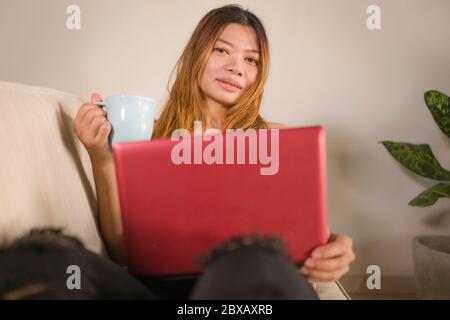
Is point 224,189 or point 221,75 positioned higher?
point 221,75

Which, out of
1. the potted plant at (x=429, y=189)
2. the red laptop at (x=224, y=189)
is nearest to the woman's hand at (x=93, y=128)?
the red laptop at (x=224, y=189)

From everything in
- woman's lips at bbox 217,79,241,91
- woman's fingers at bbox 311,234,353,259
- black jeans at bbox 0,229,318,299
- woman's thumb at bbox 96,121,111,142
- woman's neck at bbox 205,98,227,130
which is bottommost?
woman's fingers at bbox 311,234,353,259

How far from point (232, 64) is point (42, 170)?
0.64 meters

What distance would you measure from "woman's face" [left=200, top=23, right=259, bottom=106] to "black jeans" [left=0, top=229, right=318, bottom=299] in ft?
2.48

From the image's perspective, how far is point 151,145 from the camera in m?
0.51

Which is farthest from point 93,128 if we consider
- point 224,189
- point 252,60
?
point 252,60

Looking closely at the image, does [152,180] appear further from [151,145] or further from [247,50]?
[247,50]

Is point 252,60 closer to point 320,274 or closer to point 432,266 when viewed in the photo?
point 320,274

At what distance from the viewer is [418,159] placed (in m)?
1.27

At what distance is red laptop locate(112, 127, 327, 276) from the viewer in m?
0.48

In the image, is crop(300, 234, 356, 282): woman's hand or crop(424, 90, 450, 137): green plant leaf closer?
crop(300, 234, 356, 282): woman's hand

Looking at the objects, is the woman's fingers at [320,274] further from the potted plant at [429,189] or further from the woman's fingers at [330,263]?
the potted plant at [429,189]

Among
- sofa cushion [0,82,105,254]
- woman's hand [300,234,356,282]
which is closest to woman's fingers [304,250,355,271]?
woman's hand [300,234,356,282]

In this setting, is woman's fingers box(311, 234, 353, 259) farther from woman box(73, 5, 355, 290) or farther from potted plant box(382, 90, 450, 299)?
potted plant box(382, 90, 450, 299)
